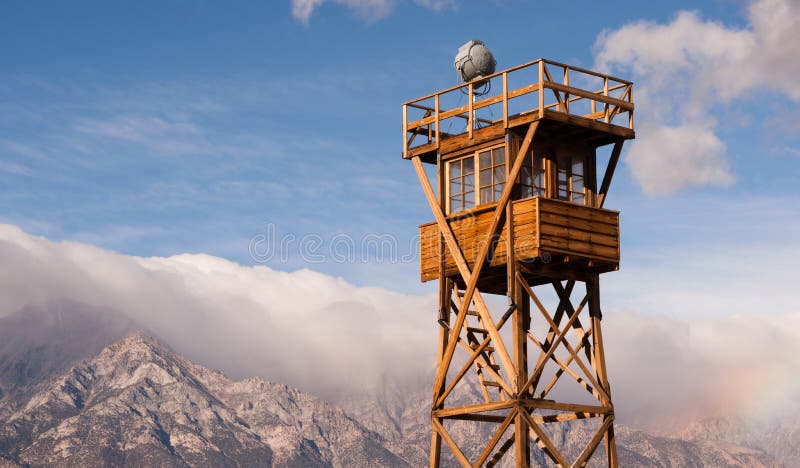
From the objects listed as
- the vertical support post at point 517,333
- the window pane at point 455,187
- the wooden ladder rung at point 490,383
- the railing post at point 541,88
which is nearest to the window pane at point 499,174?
the vertical support post at point 517,333

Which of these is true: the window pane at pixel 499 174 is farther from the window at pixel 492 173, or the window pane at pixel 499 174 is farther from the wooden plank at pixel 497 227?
the wooden plank at pixel 497 227

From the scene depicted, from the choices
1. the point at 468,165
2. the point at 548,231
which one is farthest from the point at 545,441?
the point at 468,165

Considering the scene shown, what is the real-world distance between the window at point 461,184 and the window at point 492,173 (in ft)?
1.47

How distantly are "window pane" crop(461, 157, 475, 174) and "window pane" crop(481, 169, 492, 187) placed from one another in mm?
515

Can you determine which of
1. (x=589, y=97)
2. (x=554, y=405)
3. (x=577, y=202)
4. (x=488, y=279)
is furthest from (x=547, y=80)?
(x=554, y=405)

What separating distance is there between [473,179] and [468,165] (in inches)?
20.7

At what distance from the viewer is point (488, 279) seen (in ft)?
126

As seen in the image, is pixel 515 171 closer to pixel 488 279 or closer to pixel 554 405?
pixel 488 279

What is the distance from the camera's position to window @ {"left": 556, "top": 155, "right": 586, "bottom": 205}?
124 feet

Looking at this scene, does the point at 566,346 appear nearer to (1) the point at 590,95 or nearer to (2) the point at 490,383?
(2) the point at 490,383

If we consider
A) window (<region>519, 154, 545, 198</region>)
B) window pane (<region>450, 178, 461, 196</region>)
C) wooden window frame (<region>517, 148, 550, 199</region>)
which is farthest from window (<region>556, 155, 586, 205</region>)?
window pane (<region>450, 178, 461, 196</region>)

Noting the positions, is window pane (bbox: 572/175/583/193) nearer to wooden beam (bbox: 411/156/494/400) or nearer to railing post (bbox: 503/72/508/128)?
railing post (bbox: 503/72/508/128)

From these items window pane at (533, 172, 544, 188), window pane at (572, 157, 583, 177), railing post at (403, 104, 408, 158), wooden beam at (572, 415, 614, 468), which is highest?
railing post at (403, 104, 408, 158)

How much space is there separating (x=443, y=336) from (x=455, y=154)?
18.5 ft
